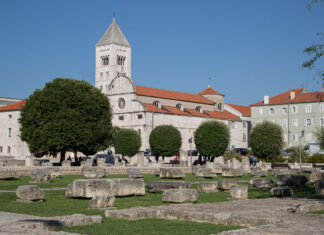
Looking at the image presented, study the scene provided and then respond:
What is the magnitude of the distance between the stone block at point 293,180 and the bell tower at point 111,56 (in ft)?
327

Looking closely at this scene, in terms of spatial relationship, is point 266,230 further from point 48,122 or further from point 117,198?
point 48,122

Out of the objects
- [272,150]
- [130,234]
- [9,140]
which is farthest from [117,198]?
[9,140]

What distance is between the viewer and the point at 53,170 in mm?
28719

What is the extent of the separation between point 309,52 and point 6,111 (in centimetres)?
8091

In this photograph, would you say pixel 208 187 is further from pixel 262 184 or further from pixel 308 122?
pixel 308 122

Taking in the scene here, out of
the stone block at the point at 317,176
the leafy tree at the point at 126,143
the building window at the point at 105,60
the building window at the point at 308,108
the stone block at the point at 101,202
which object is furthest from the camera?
the building window at the point at 105,60

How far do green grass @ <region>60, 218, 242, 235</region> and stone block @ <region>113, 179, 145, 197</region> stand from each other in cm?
541

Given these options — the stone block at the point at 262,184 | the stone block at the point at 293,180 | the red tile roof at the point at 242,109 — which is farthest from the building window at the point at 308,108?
the stone block at the point at 262,184

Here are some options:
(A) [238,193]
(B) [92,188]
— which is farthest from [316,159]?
(B) [92,188]

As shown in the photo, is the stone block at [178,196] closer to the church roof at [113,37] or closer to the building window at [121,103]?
the building window at [121,103]

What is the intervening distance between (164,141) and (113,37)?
54.3 meters

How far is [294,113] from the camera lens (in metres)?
91.7

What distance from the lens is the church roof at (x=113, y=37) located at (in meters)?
123

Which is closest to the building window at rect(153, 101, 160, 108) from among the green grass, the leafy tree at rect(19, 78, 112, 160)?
the leafy tree at rect(19, 78, 112, 160)
